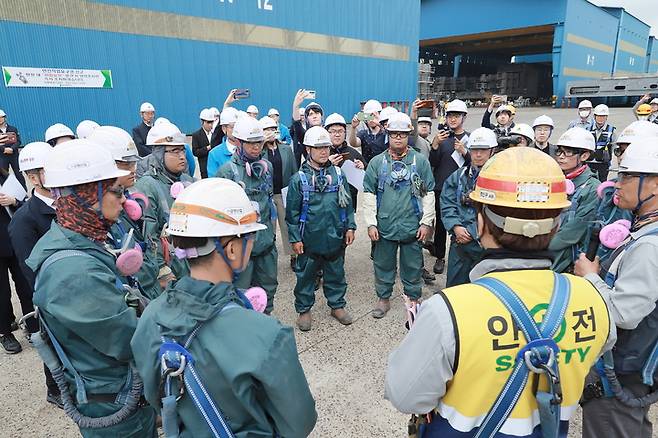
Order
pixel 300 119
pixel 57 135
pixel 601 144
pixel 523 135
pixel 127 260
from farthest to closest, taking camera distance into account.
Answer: pixel 601 144, pixel 300 119, pixel 57 135, pixel 523 135, pixel 127 260

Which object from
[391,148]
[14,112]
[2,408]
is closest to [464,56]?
[14,112]

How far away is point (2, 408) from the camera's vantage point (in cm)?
343

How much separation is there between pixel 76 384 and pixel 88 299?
523mm

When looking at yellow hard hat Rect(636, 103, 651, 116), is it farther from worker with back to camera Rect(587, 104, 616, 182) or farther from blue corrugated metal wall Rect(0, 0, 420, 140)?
blue corrugated metal wall Rect(0, 0, 420, 140)

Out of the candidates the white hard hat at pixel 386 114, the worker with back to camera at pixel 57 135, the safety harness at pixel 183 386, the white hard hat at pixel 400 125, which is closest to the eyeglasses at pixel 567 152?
the white hard hat at pixel 400 125

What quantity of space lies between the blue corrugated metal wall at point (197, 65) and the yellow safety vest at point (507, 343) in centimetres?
1627

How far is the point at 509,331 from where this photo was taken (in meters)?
1.28

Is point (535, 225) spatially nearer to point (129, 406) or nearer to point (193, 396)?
point (193, 396)

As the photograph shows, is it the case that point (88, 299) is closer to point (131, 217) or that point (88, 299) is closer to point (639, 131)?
point (131, 217)

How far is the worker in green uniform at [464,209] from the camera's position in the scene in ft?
14.0

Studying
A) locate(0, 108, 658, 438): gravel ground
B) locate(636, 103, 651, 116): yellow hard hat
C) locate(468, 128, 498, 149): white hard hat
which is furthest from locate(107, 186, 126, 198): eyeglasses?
locate(636, 103, 651, 116): yellow hard hat

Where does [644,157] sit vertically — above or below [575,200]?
above

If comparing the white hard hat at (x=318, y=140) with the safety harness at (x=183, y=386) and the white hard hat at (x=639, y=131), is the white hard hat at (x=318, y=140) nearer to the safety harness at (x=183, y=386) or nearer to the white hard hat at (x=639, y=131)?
the white hard hat at (x=639, y=131)

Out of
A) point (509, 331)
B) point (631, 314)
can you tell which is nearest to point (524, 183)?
point (509, 331)
